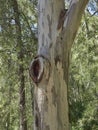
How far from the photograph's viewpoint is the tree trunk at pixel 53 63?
2980mm

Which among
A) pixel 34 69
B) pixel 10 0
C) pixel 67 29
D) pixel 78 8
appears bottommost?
pixel 34 69

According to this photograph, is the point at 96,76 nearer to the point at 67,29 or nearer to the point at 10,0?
the point at 10,0

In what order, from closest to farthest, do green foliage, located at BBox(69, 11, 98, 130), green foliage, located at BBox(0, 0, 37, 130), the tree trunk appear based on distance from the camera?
the tree trunk → green foliage, located at BBox(0, 0, 37, 130) → green foliage, located at BBox(69, 11, 98, 130)

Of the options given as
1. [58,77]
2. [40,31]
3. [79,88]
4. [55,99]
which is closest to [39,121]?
Result: [55,99]

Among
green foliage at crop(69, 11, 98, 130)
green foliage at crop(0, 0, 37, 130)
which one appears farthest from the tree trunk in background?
green foliage at crop(69, 11, 98, 130)

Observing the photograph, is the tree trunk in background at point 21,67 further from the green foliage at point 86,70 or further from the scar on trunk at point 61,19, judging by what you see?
the scar on trunk at point 61,19

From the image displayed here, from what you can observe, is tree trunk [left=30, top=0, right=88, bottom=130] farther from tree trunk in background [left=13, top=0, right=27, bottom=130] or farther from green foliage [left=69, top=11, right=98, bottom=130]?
green foliage [left=69, top=11, right=98, bottom=130]

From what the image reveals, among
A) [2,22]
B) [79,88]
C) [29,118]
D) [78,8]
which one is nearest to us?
[78,8]

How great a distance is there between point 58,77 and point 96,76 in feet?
21.2

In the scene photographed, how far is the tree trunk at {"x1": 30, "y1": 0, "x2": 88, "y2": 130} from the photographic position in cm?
298

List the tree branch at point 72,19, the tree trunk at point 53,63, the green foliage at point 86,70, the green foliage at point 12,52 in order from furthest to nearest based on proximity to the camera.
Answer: the green foliage at point 86,70
the green foliage at point 12,52
the tree branch at point 72,19
the tree trunk at point 53,63

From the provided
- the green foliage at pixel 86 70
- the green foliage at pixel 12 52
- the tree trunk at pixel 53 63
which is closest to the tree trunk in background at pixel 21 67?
the green foliage at pixel 12 52

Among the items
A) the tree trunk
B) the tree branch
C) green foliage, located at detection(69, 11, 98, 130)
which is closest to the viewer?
the tree trunk

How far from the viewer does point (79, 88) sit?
15.0 metres
